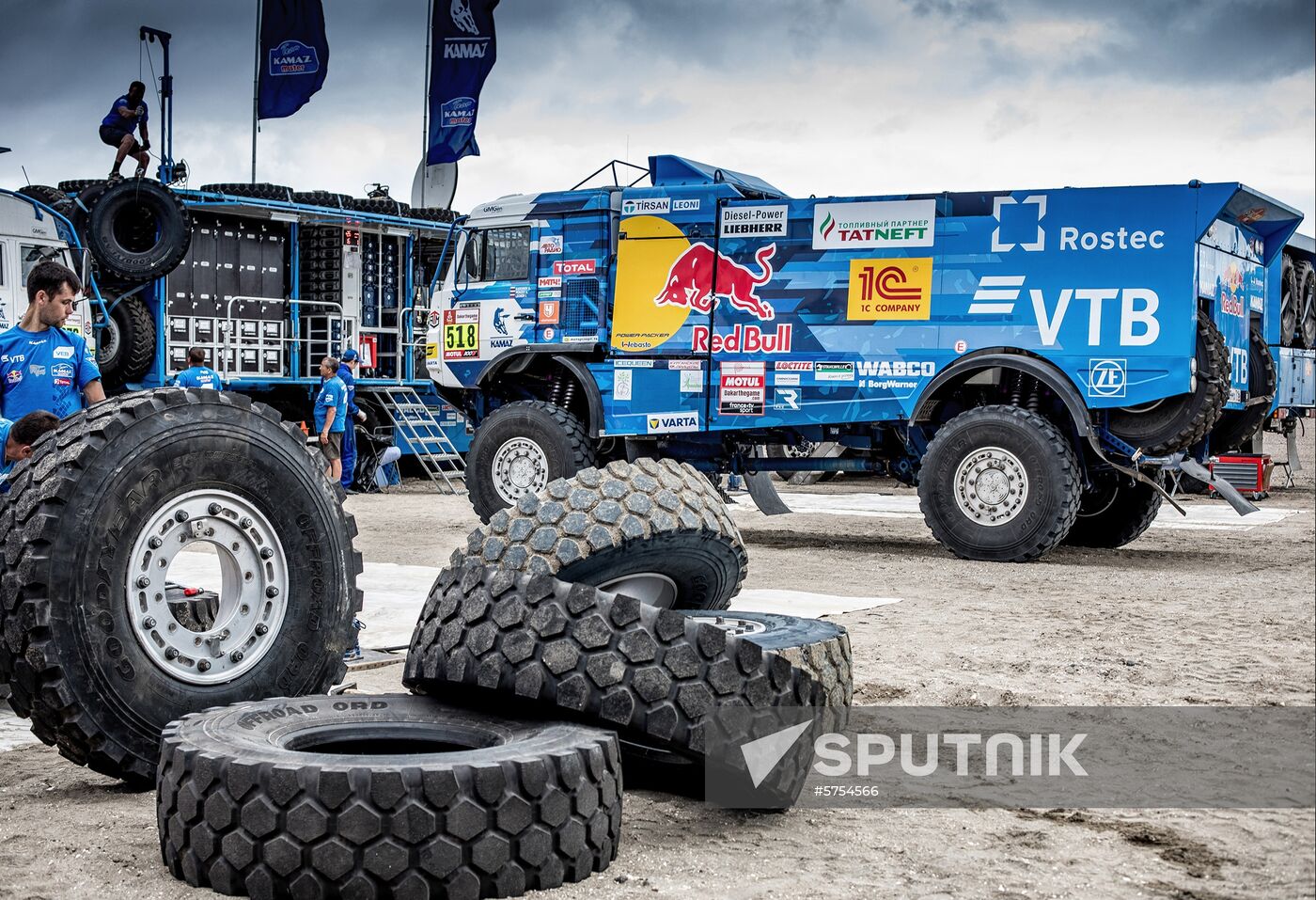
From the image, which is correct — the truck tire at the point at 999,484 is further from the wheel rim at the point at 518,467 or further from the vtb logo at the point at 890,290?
the wheel rim at the point at 518,467

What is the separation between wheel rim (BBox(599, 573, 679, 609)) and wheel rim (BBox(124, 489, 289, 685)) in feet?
3.97

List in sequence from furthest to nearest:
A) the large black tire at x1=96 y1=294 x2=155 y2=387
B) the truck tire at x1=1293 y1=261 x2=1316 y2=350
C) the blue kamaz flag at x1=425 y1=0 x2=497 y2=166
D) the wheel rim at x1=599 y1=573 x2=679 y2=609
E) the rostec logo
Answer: the blue kamaz flag at x1=425 y1=0 x2=497 y2=166, the large black tire at x1=96 y1=294 x2=155 y2=387, the truck tire at x1=1293 y1=261 x2=1316 y2=350, the rostec logo, the wheel rim at x1=599 y1=573 x2=679 y2=609

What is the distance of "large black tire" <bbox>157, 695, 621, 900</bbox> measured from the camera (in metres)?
3.61

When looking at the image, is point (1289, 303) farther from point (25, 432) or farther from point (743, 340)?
point (25, 432)

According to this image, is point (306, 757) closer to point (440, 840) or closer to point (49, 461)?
point (440, 840)

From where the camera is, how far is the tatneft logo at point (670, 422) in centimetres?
1416

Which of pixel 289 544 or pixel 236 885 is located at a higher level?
pixel 289 544

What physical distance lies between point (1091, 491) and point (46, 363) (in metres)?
10.1

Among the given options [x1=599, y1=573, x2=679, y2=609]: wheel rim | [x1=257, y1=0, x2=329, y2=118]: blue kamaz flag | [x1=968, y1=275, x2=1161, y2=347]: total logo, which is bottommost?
[x1=599, y1=573, x2=679, y2=609]: wheel rim

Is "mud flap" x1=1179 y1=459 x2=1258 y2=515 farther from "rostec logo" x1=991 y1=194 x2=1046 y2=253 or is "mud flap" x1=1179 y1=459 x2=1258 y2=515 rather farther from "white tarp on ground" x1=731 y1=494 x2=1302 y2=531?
"white tarp on ground" x1=731 y1=494 x2=1302 y2=531

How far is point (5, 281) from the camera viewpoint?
13977 millimetres

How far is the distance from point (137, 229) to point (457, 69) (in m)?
11.6

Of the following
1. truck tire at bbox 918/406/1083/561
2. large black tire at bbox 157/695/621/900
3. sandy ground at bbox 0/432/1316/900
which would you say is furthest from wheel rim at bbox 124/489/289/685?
truck tire at bbox 918/406/1083/561

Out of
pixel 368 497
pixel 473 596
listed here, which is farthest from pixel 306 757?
pixel 368 497
